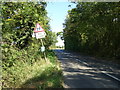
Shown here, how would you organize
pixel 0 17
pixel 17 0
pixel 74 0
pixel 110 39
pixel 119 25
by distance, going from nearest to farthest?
pixel 0 17, pixel 17 0, pixel 74 0, pixel 119 25, pixel 110 39

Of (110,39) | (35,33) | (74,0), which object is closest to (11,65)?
(35,33)

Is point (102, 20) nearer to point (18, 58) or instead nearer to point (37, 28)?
point (37, 28)

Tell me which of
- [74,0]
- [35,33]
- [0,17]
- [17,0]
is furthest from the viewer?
[74,0]

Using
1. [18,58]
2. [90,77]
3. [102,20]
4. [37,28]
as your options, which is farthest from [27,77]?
[102,20]

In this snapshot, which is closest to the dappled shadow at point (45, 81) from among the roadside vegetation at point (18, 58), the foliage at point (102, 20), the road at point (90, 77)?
the roadside vegetation at point (18, 58)

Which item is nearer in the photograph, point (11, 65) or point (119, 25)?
point (11, 65)

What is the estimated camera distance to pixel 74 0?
567 inches

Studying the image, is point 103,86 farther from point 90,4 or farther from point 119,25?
point 119,25

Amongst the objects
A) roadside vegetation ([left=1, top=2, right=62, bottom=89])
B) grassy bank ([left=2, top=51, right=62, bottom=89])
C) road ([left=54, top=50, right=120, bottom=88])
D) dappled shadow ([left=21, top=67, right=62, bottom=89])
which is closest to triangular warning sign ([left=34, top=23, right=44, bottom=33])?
roadside vegetation ([left=1, top=2, right=62, bottom=89])

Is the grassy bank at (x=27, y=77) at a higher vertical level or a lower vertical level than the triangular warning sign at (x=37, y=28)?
lower

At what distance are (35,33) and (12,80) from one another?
342 cm

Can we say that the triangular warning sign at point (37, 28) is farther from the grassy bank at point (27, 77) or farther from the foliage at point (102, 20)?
the foliage at point (102, 20)

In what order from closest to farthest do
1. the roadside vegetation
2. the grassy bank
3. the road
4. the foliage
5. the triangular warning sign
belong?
the roadside vegetation → the grassy bank → the road → the triangular warning sign → the foliage

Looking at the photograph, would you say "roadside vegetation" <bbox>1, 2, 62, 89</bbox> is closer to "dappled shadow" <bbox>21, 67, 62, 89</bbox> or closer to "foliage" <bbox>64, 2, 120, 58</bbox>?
"dappled shadow" <bbox>21, 67, 62, 89</bbox>
